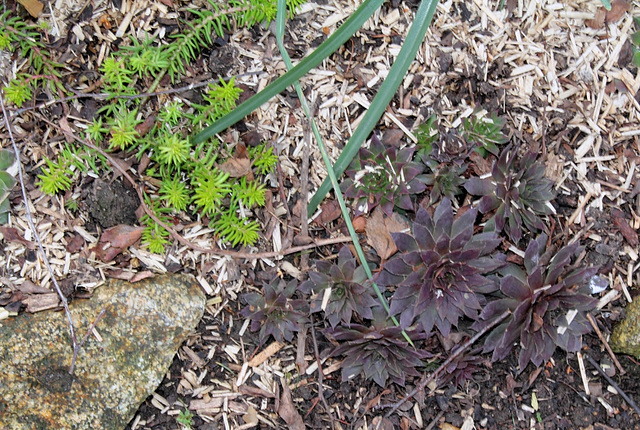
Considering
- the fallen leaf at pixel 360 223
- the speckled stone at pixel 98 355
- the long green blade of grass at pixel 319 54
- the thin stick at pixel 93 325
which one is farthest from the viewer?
the fallen leaf at pixel 360 223

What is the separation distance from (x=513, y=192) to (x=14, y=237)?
254 centimetres

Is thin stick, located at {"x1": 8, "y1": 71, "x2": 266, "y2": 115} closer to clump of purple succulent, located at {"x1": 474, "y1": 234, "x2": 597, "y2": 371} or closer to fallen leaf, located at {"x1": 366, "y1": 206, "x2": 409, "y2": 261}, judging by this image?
fallen leaf, located at {"x1": 366, "y1": 206, "x2": 409, "y2": 261}

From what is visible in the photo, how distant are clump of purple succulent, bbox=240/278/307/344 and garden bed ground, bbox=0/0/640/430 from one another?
0.38 feet

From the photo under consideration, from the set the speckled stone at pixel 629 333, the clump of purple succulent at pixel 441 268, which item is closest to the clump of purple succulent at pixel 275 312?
the clump of purple succulent at pixel 441 268

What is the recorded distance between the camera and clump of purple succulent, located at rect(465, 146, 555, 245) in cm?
265

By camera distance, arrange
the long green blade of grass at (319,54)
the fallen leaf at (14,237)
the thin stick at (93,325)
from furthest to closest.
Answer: the fallen leaf at (14,237) < the thin stick at (93,325) < the long green blade of grass at (319,54)

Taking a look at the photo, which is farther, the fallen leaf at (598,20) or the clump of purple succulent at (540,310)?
the fallen leaf at (598,20)

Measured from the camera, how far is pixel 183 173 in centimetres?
274

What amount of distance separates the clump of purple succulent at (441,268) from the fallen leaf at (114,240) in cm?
132

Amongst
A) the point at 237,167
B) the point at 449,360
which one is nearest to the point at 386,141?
the point at 237,167

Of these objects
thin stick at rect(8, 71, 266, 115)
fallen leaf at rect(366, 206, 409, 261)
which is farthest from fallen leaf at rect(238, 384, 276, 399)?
thin stick at rect(8, 71, 266, 115)

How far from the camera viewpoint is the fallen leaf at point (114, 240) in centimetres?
270

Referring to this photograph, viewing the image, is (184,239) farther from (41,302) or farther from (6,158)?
(6,158)

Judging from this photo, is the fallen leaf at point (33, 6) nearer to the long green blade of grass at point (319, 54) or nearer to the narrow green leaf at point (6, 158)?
the narrow green leaf at point (6, 158)
